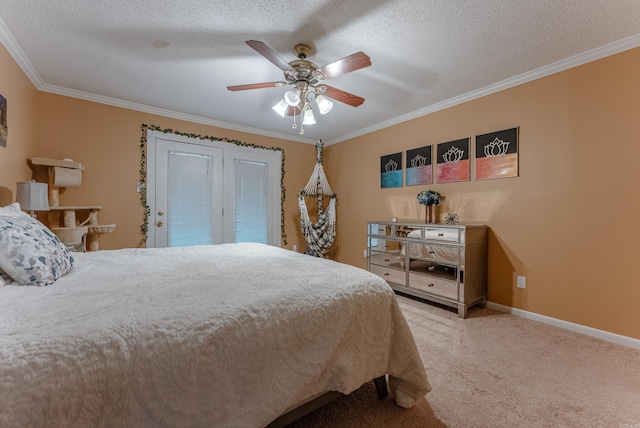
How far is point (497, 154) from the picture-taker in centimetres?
279

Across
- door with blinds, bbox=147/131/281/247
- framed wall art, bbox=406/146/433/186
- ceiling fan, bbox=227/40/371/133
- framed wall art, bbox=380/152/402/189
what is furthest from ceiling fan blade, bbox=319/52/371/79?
door with blinds, bbox=147/131/281/247

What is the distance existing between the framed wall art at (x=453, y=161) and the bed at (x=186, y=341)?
224 centimetres

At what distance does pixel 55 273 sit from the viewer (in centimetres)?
129

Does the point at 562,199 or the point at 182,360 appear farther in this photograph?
the point at 562,199

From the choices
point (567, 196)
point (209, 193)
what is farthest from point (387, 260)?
point (209, 193)

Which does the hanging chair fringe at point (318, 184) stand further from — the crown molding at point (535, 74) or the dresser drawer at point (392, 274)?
the dresser drawer at point (392, 274)

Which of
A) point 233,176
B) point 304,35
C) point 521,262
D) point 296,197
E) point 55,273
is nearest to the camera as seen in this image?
point 55,273

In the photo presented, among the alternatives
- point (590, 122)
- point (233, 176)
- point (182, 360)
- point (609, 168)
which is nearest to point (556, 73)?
point (590, 122)

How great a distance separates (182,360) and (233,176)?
3.54 meters

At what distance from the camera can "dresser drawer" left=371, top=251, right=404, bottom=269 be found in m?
3.21

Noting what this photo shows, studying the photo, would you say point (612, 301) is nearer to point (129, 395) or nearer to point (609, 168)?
point (609, 168)

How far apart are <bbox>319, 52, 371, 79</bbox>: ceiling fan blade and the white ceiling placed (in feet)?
0.94

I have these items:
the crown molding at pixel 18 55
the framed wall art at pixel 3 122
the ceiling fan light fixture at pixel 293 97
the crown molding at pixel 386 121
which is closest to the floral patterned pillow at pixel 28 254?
the framed wall art at pixel 3 122

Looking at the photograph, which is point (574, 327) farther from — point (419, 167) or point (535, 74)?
point (535, 74)
